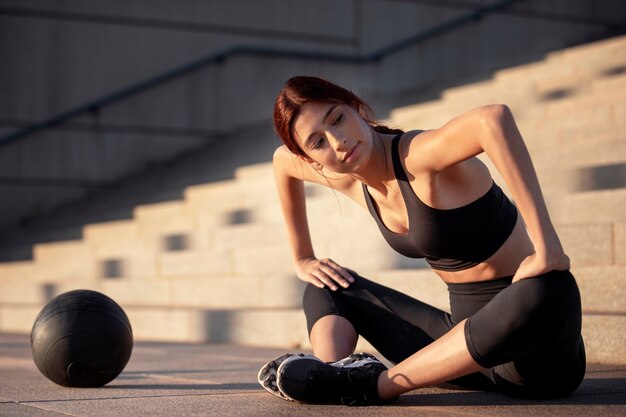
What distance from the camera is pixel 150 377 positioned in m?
5.09

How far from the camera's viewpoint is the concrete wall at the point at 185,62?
13016 mm

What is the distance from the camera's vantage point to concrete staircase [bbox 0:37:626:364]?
5.94m

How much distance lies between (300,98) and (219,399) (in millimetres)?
1229

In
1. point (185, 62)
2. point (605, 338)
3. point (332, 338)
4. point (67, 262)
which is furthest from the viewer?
point (185, 62)

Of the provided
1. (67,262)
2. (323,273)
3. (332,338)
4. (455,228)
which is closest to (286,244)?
(67,262)

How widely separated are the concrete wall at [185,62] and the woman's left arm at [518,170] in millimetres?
8741

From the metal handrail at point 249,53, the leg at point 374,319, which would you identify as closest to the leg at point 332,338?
the leg at point 374,319

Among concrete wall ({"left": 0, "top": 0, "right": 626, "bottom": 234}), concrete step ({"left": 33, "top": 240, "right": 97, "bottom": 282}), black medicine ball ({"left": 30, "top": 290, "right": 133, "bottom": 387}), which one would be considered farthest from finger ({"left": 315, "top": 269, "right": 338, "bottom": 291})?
concrete wall ({"left": 0, "top": 0, "right": 626, "bottom": 234})

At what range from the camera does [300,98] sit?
143 inches

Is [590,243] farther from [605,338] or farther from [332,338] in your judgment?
[332,338]

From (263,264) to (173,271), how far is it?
3.88ft

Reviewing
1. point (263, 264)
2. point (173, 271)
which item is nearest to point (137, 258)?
point (173, 271)

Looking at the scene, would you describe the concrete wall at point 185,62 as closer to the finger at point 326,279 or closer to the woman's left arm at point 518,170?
the finger at point 326,279

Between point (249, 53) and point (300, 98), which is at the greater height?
point (249, 53)
